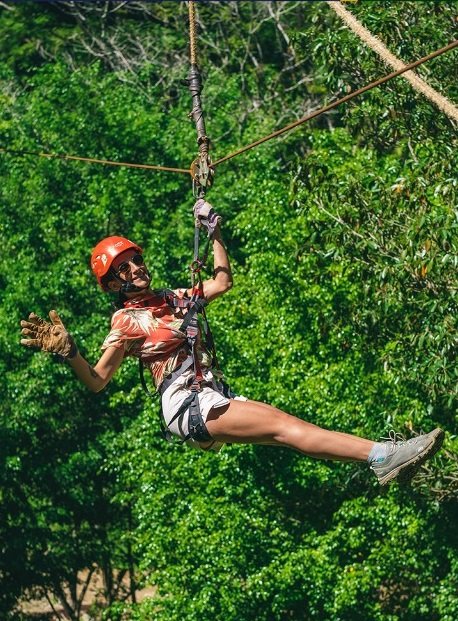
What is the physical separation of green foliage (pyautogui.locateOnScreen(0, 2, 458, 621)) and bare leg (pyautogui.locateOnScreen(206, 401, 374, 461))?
429 cm

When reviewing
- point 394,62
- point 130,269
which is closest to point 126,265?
point 130,269

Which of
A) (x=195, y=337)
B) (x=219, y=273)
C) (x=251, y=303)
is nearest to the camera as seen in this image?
(x=195, y=337)

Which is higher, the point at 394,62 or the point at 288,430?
the point at 394,62

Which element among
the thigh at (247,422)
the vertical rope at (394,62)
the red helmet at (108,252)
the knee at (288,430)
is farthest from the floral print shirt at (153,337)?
the vertical rope at (394,62)

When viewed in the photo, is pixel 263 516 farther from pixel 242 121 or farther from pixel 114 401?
pixel 242 121

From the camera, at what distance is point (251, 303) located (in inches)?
624

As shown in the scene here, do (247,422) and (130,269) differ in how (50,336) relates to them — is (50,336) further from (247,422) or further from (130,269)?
(247,422)

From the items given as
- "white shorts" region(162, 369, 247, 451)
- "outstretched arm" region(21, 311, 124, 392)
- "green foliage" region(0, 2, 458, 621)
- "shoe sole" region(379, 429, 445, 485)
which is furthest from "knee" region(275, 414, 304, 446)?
"green foliage" region(0, 2, 458, 621)

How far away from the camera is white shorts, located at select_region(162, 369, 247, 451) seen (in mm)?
5859

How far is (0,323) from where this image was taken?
18094 millimetres

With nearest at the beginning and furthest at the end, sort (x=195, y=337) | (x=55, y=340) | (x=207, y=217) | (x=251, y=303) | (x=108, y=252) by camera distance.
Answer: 1. (x=55, y=340)
2. (x=195, y=337)
3. (x=108, y=252)
4. (x=207, y=217)
5. (x=251, y=303)

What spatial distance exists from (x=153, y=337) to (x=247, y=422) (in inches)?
27.3

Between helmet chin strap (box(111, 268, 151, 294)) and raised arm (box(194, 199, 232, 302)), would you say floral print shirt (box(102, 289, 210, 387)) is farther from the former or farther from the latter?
raised arm (box(194, 199, 232, 302))

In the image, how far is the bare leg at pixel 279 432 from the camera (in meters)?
5.62
